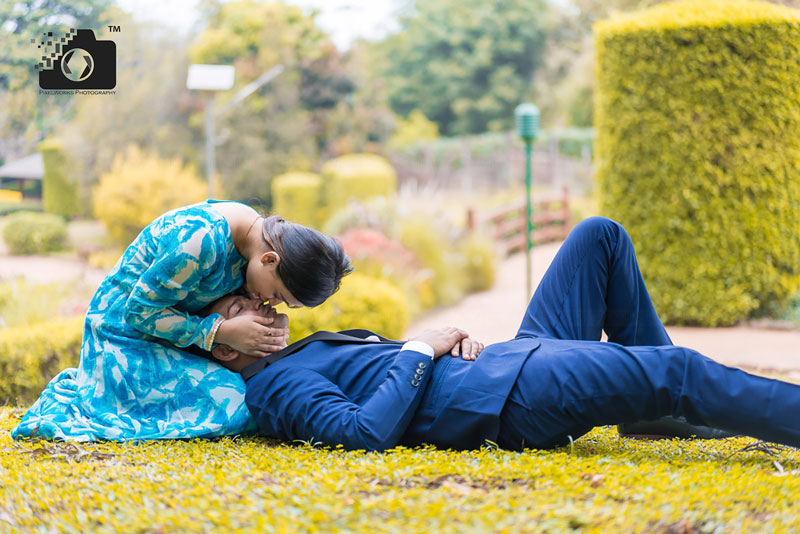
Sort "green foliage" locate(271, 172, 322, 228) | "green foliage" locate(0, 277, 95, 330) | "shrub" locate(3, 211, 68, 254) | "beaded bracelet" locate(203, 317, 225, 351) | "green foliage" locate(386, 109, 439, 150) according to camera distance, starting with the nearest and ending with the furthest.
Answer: "beaded bracelet" locate(203, 317, 225, 351), "green foliage" locate(0, 277, 95, 330), "shrub" locate(3, 211, 68, 254), "green foliage" locate(271, 172, 322, 228), "green foliage" locate(386, 109, 439, 150)

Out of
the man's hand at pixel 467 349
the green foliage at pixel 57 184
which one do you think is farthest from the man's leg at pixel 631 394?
the green foliage at pixel 57 184

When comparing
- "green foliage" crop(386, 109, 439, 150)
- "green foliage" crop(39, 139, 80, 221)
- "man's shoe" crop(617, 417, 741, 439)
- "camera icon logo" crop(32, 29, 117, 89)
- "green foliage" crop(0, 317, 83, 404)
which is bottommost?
"green foliage" crop(0, 317, 83, 404)

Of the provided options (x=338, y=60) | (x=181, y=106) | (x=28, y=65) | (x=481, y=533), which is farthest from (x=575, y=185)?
(x=481, y=533)

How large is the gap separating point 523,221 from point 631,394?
13528mm

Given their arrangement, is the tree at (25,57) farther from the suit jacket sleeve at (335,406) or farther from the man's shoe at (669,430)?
the man's shoe at (669,430)

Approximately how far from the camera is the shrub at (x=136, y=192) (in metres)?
13.7

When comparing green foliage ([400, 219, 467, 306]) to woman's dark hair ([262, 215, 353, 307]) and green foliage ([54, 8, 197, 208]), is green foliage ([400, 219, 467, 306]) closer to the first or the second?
green foliage ([54, 8, 197, 208])

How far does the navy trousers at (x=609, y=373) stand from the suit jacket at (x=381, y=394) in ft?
0.36

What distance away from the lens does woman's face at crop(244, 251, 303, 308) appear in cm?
302

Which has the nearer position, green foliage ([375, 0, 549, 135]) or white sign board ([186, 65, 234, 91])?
white sign board ([186, 65, 234, 91])

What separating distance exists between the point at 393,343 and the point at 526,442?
0.68 meters

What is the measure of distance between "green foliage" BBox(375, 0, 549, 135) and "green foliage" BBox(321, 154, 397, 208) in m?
16.2

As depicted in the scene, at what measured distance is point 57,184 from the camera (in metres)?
12.5

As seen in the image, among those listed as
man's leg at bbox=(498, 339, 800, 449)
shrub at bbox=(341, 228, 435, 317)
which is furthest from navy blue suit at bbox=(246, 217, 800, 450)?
shrub at bbox=(341, 228, 435, 317)
